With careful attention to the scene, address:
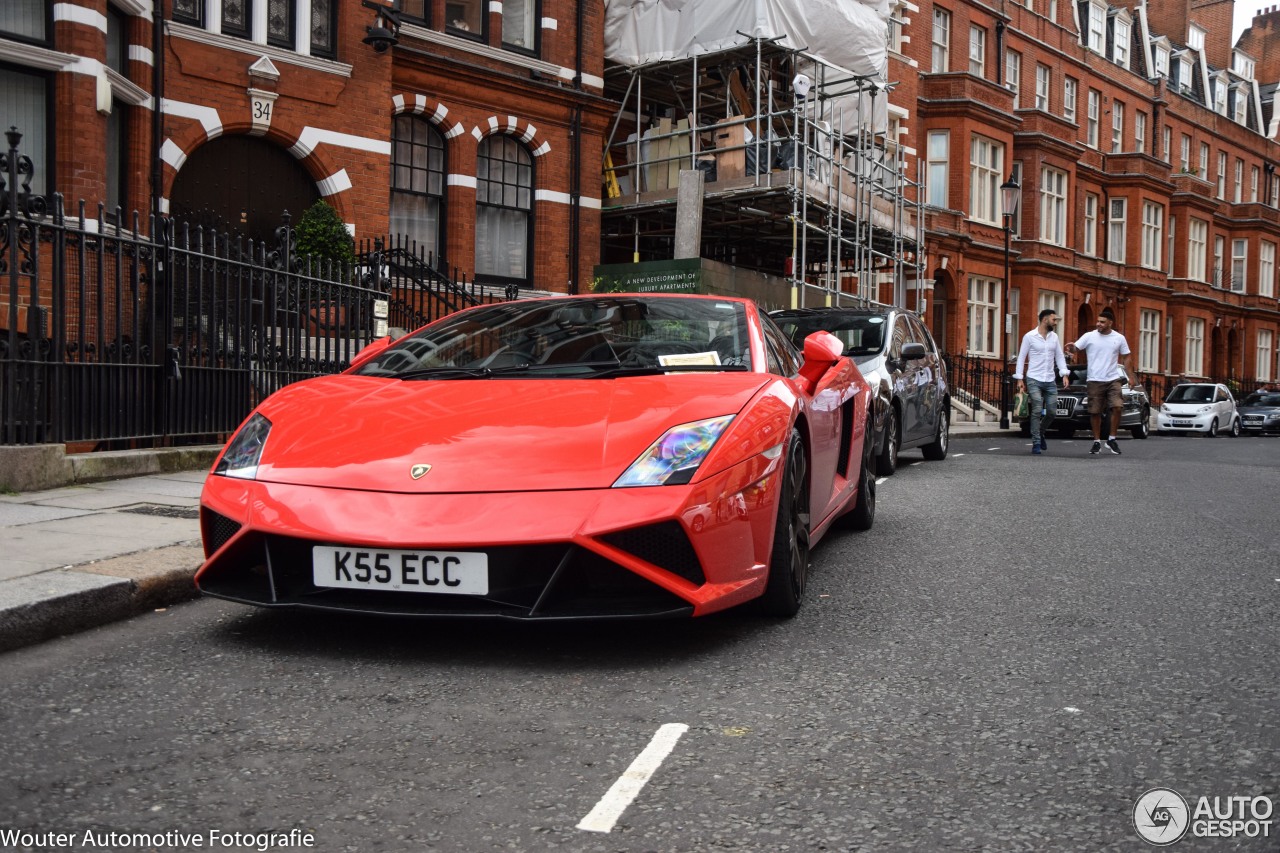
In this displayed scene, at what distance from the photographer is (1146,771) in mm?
2883

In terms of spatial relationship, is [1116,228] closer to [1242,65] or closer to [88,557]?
[1242,65]

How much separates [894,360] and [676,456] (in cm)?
698

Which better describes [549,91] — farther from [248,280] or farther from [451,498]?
[451,498]

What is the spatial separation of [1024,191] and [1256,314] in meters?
22.3

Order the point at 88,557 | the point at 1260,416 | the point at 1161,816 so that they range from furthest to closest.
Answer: the point at 1260,416, the point at 88,557, the point at 1161,816

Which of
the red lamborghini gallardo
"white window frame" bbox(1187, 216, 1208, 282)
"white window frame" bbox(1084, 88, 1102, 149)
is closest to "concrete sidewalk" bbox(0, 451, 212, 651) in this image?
the red lamborghini gallardo

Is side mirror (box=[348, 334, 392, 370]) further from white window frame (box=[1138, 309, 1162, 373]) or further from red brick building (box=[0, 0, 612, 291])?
white window frame (box=[1138, 309, 1162, 373])

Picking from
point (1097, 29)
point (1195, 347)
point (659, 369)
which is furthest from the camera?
point (1195, 347)

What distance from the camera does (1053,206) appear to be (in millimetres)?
37219

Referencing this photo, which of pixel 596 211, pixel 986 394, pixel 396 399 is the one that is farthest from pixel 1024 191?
pixel 396 399

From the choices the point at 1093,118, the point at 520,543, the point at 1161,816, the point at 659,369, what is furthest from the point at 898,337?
the point at 1093,118

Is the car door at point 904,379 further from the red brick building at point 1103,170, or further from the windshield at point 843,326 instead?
the red brick building at point 1103,170

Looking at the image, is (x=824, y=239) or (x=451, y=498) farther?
(x=824, y=239)

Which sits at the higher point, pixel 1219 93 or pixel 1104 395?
pixel 1219 93
